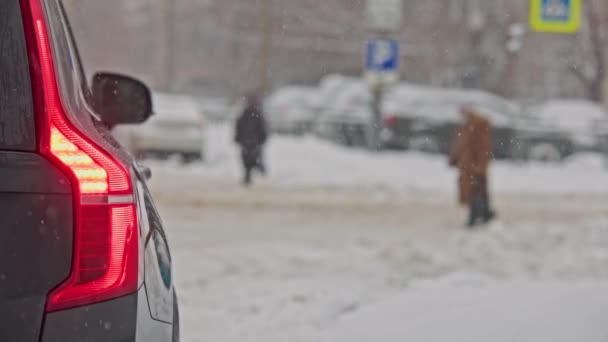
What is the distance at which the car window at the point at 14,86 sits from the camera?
2.31 metres

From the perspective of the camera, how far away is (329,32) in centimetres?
2186

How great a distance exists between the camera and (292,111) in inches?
1020

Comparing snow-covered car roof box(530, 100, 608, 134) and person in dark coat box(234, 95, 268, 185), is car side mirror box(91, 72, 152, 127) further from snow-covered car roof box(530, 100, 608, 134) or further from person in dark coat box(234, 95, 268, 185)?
snow-covered car roof box(530, 100, 608, 134)

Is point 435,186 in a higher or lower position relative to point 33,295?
lower

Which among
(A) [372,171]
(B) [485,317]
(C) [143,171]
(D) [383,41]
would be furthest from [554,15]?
(C) [143,171]

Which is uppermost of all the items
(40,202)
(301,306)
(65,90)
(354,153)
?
(65,90)

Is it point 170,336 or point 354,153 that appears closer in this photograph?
point 170,336

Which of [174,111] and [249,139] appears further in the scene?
[174,111]

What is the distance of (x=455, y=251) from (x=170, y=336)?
289 inches

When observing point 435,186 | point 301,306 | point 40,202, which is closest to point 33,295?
point 40,202

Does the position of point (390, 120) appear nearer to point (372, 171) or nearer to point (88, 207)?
point (372, 171)

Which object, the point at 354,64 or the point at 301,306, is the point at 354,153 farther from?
the point at 301,306

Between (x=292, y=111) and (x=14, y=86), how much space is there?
2358 cm

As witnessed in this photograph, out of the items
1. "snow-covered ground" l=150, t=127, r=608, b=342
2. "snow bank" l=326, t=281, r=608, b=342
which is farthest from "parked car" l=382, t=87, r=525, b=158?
"snow bank" l=326, t=281, r=608, b=342
